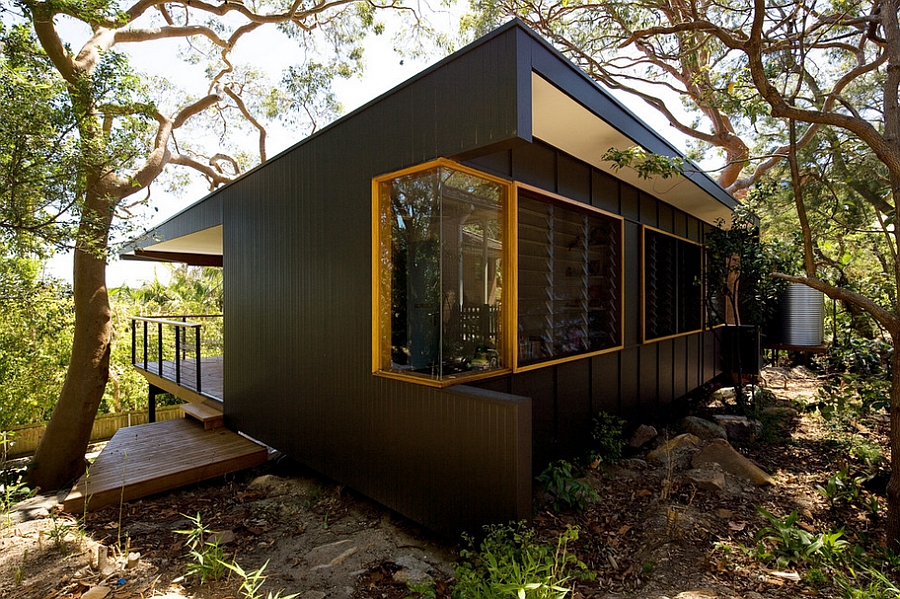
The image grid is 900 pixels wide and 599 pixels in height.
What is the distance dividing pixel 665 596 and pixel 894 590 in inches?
38.0

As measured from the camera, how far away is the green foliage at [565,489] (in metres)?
3.23

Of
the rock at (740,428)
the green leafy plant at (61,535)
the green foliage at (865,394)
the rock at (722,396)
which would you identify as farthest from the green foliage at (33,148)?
the rock at (722,396)

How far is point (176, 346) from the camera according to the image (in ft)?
20.4

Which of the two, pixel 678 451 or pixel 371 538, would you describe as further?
pixel 678 451

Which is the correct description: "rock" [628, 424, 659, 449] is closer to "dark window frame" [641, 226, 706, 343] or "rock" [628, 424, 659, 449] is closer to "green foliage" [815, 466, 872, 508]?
"dark window frame" [641, 226, 706, 343]

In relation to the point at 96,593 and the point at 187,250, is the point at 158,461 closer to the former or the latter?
the point at 96,593

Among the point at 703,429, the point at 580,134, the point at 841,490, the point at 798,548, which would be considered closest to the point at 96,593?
the point at 798,548

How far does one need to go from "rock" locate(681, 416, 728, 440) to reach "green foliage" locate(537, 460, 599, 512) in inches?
83.7

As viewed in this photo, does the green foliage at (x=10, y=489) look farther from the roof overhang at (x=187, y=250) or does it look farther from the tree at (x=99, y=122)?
the roof overhang at (x=187, y=250)

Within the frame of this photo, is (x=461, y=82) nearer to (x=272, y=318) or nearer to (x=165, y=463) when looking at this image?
(x=272, y=318)

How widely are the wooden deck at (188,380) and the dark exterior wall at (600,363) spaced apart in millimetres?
4009

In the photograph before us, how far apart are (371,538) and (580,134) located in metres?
3.26

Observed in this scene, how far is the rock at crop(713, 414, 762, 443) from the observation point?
16.5 ft

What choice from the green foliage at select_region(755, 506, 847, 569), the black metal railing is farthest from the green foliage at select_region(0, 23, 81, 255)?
the green foliage at select_region(755, 506, 847, 569)
